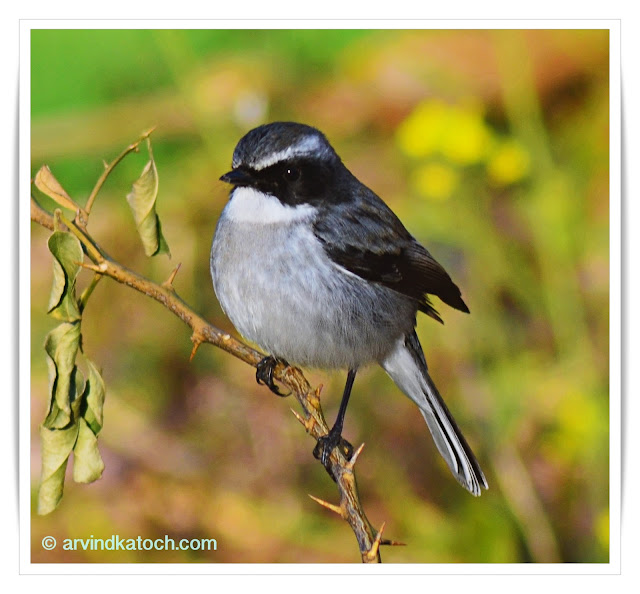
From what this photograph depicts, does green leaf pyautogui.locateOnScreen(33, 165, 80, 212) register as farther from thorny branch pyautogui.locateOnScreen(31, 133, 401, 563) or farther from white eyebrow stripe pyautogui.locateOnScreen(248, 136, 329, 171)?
white eyebrow stripe pyautogui.locateOnScreen(248, 136, 329, 171)

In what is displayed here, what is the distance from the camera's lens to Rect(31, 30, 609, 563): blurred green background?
3.16m

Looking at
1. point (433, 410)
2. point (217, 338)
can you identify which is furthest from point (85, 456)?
point (433, 410)

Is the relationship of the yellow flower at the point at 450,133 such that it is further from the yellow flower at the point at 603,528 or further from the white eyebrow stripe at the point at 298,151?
the yellow flower at the point at 603,528

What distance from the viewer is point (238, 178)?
2594 millimetres

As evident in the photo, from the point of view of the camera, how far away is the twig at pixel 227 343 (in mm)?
1975

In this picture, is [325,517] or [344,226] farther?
[325,517]

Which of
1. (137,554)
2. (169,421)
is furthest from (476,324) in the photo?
(137,554)

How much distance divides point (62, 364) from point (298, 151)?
1.11 meters

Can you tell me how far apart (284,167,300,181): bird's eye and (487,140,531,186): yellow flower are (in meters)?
1.05

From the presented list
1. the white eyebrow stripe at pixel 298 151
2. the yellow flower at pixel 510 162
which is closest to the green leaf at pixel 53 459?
the white eyebrow stripe at pixel 298 151

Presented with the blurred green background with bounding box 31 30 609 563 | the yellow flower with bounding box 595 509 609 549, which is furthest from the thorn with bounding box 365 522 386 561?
the yellow flower with bounding box 595 509 609 549
